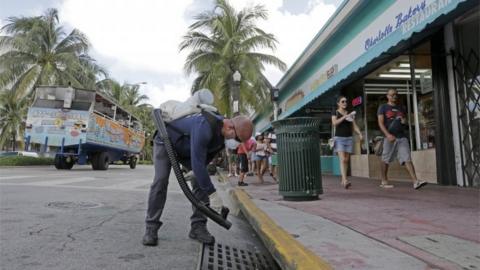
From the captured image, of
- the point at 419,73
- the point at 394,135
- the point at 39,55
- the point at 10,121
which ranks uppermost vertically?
the point at 39,55

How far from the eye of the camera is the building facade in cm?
763

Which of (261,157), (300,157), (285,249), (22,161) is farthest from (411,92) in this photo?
(22,161)

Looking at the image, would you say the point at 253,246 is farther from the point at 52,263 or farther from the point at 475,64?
the point at 475,64

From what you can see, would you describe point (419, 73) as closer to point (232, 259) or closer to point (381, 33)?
point (381, 33)

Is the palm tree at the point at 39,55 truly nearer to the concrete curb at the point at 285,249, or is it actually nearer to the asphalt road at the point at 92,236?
the asphalt road at the point at 92,236

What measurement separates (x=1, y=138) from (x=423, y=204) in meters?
42.5

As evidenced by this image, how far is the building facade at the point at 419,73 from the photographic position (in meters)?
7.63

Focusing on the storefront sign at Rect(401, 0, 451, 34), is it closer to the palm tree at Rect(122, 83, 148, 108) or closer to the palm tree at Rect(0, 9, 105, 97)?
the palm tree at Rect(0, 9, 105, 97)

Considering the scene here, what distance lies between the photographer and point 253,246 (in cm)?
455

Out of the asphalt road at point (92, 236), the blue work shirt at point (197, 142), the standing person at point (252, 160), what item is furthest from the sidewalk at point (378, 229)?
the standing person at point (252, 160)

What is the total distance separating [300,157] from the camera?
6.41 metres

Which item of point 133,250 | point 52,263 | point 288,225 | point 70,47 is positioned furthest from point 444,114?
point 70,47

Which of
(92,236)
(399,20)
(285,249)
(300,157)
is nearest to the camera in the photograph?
(285,249)

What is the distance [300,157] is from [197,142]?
2935 millimetres
